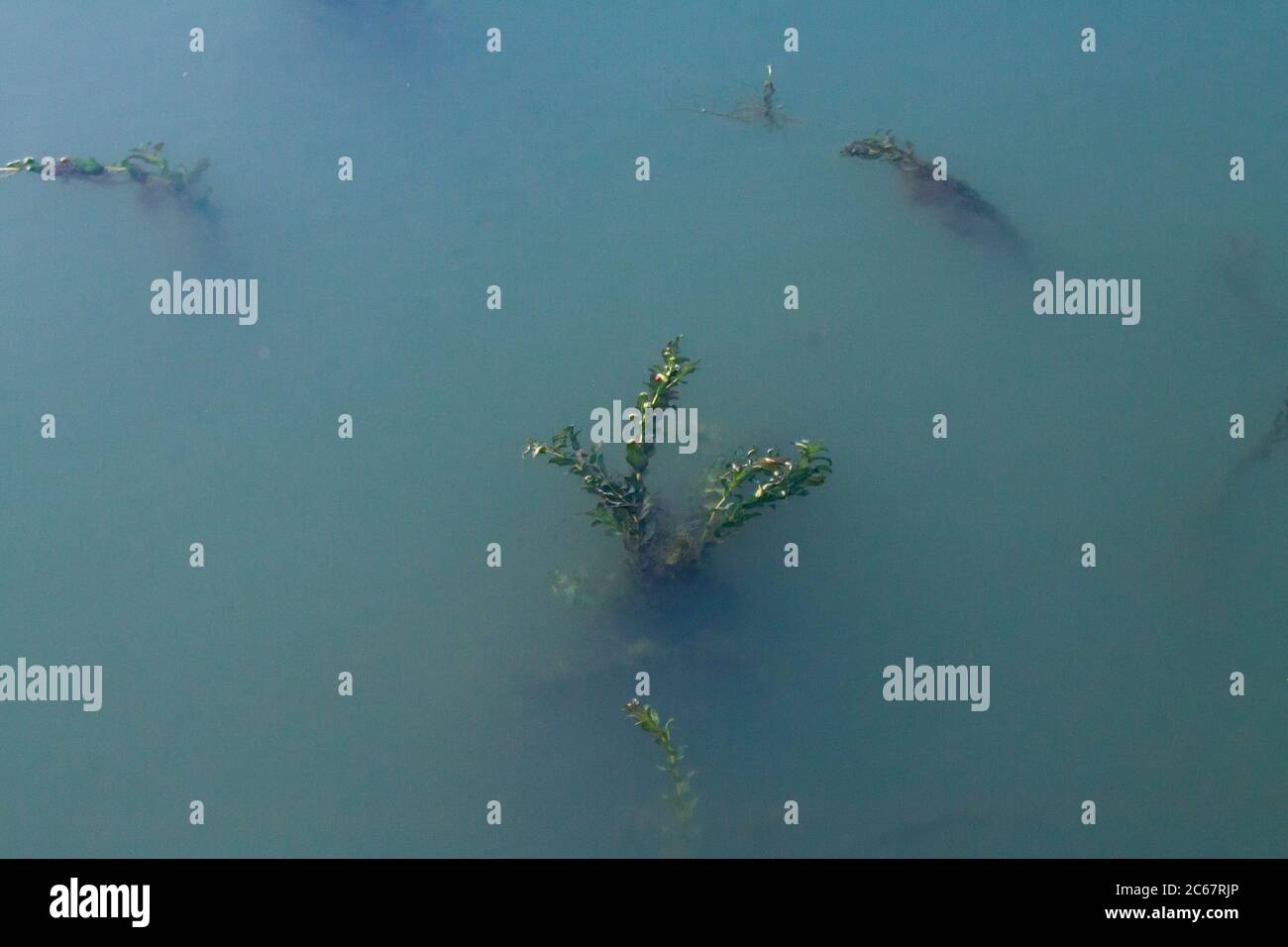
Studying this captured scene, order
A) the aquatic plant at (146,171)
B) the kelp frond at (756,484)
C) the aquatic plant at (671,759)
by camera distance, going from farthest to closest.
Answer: the aquatic plant at (146,171)
the kelp frond at (756,484)
the aquatic plant at (671,759)

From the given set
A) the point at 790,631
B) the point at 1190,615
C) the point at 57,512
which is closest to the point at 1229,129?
the point at 1190,615

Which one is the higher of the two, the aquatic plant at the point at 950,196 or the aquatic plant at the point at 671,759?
the aquatic plant at the point at 950,196

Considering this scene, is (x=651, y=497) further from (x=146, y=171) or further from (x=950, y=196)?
(x=146, y=171)

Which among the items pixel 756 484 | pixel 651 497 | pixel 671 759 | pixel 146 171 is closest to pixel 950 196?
pixel 756 484

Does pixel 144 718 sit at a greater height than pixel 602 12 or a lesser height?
lesser

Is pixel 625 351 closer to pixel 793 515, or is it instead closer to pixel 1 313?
pixel 793 515

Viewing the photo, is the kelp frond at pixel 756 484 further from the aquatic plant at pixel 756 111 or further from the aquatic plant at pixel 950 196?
the aquatic plant at pixel 756 111

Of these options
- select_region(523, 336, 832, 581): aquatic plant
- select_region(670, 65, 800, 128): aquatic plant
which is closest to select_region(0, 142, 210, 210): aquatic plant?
select_region(523, 336, 832, 581): aquatic plant

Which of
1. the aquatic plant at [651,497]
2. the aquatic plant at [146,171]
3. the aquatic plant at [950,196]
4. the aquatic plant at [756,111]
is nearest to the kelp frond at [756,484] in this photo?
the aquatic plant at [651,497]
